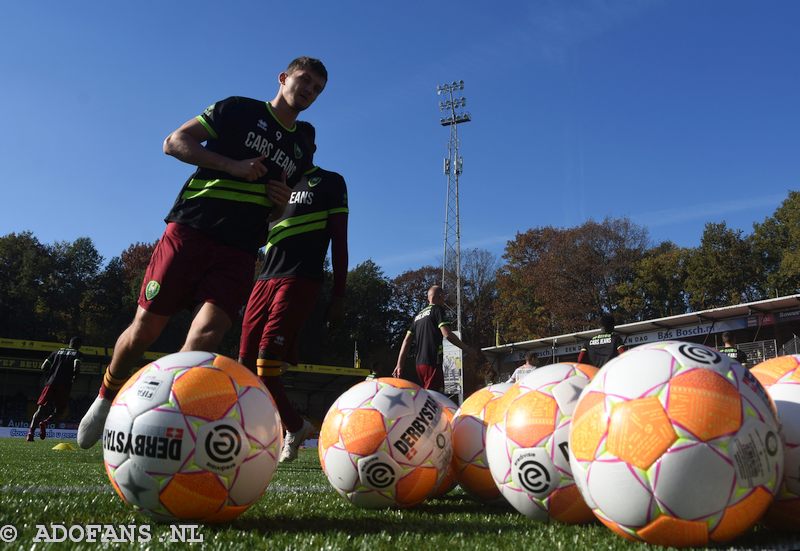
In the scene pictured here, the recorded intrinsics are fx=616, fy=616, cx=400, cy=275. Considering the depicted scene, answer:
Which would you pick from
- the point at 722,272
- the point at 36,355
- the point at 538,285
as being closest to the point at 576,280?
the point at 538,285

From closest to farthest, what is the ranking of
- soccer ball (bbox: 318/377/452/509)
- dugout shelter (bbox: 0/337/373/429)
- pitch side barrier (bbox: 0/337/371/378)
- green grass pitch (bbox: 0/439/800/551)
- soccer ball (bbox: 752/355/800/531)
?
green grass pitch (bbox: 0/439/800/551)
soccer ball (bbox: 752/355/800/531)
soccer ball (bbox: 318/377/452/509)
pitch side barrier (bbox: 0/337/371/378)
dugout shelter (bbox: 0/337/373/429)

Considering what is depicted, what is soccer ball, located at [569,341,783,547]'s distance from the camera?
2.45m

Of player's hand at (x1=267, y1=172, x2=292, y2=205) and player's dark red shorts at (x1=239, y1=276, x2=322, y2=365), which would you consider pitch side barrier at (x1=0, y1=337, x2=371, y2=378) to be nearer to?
player's dark red shorts at (x1=239, y1=276, x2=322, y2=365)

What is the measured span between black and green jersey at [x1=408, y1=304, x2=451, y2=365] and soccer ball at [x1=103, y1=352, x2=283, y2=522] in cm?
677

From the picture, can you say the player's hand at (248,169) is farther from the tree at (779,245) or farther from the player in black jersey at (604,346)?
the tree at (779,245)

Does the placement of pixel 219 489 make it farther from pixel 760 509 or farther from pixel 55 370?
pixel 55 370

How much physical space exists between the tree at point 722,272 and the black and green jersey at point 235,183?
44.0 metres

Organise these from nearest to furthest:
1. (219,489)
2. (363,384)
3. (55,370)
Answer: (219,489) < (363,384) < (55,370)

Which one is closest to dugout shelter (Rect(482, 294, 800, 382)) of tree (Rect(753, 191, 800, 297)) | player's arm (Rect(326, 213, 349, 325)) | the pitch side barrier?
tree (Rect(753, 191, 800, 297))

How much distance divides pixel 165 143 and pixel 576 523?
3.57 meters

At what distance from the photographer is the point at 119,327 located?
139ft

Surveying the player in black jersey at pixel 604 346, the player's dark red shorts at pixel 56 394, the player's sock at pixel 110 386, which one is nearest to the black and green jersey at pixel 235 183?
the player's sock at pixel 110 386

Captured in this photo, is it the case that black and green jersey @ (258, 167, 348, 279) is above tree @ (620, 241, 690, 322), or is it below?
below

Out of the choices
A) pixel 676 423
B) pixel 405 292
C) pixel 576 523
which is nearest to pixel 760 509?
pixel 676 423
